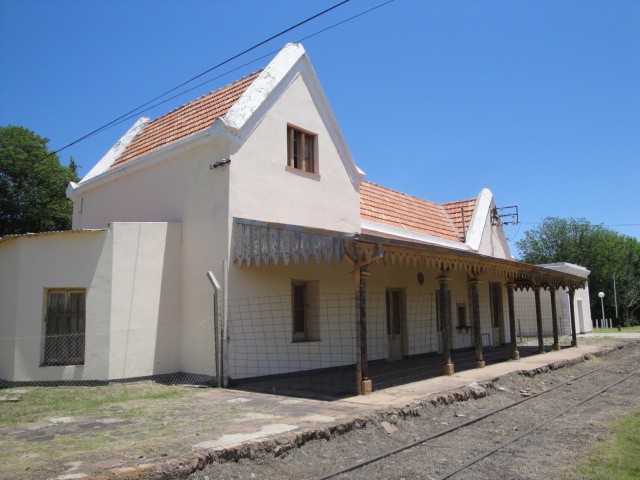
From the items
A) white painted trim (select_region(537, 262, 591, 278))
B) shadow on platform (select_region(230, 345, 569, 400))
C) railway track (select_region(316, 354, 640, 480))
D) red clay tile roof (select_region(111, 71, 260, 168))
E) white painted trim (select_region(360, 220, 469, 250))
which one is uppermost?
red clay tile roof (select_region(111, 71, 260, 168))

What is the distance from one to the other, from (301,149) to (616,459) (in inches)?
392

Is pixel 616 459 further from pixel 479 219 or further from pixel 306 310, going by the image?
pixel 479 219

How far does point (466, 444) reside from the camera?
22.1 feet

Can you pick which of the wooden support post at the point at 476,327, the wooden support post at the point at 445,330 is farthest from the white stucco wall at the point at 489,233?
the wooden support post at the point at 445,330

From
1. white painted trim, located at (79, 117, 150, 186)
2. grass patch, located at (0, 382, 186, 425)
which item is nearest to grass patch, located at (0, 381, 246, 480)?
grass patch, located at (0, 382, 186, 425)

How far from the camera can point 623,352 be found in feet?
62.8

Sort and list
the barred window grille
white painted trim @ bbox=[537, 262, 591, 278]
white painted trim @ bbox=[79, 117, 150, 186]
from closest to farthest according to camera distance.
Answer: the barred window grille, white painted trim @ bbox=[79, 117, 150, 186], white painted trim @ bbox=[537, 262, 591, 278]

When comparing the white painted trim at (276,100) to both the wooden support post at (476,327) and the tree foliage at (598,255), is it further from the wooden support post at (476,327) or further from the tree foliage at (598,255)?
the tree foliage at (598,255)

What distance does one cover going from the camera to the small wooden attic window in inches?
522

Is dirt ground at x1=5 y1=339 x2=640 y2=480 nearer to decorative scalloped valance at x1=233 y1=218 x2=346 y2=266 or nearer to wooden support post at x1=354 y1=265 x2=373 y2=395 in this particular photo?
wooden support post at x1=354 y1=265 x2=373 y2=395

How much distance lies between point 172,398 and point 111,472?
182 inches

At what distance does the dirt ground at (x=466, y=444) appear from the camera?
18.1 ft

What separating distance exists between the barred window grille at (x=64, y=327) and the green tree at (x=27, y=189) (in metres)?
18.7

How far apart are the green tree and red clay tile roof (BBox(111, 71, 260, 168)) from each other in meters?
15.3
